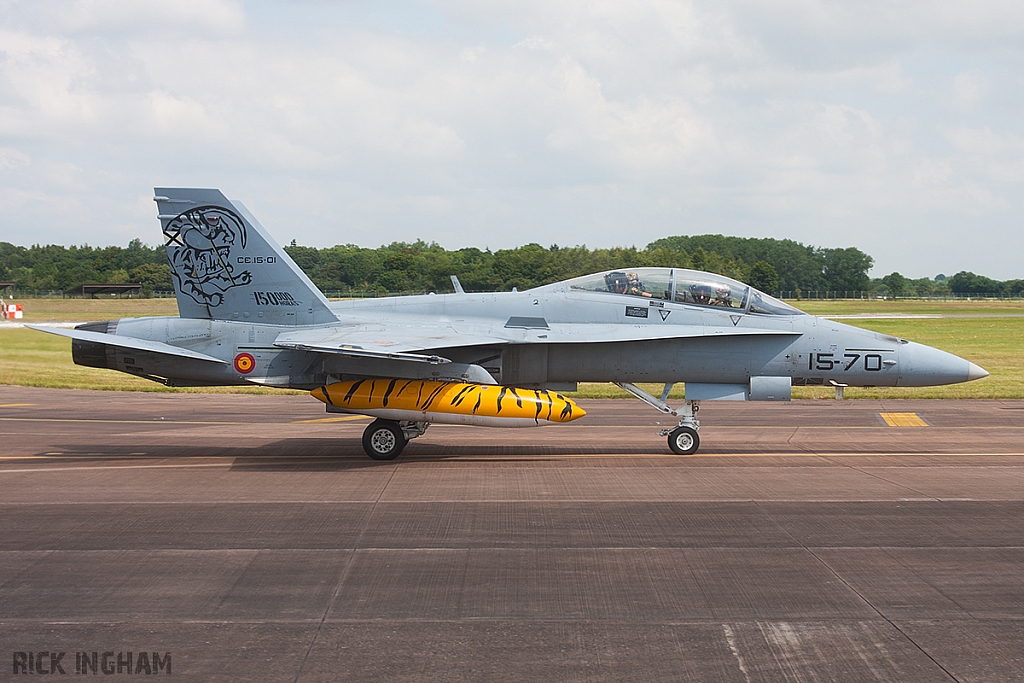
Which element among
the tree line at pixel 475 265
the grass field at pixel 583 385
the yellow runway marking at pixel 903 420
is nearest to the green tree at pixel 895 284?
the tree line at pixel 475 265

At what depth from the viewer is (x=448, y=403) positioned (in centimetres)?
1313

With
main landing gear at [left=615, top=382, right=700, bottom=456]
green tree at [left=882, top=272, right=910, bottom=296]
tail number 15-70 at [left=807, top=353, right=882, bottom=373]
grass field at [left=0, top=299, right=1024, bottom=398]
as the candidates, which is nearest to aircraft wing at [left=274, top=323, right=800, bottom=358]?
tail number 15-70 at [left=807, top=353, right=882, bottom=373]

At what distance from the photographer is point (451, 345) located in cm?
1304

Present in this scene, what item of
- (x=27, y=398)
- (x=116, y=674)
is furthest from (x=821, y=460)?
(x=27, y=398)

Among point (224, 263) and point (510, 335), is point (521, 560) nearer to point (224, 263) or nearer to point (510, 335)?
point (510, 335)

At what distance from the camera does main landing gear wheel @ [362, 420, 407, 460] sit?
13.8m

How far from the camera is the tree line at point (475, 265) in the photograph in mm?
40344

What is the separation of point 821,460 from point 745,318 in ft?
8.53

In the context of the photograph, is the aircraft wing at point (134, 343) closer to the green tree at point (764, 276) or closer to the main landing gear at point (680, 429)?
the main landing gear at point (680, 429)

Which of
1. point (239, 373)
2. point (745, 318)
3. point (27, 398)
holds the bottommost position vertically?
point (27, 398)

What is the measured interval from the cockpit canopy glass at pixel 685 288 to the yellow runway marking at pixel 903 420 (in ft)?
19.2

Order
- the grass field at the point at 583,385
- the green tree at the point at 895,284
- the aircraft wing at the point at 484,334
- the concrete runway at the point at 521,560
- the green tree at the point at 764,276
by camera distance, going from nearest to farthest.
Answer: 1. the concrete runway at the point at 521,560
2. the aircraft wing at the point at 484,334
3. the grass field at the point at 583,385
4. the green tree at the point at 764,276
5. the green tree at the point at 895,284

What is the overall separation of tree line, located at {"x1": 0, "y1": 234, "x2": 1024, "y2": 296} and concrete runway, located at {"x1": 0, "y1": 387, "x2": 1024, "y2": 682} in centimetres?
1441

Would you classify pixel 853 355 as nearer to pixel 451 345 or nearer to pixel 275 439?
pixel 451 345
